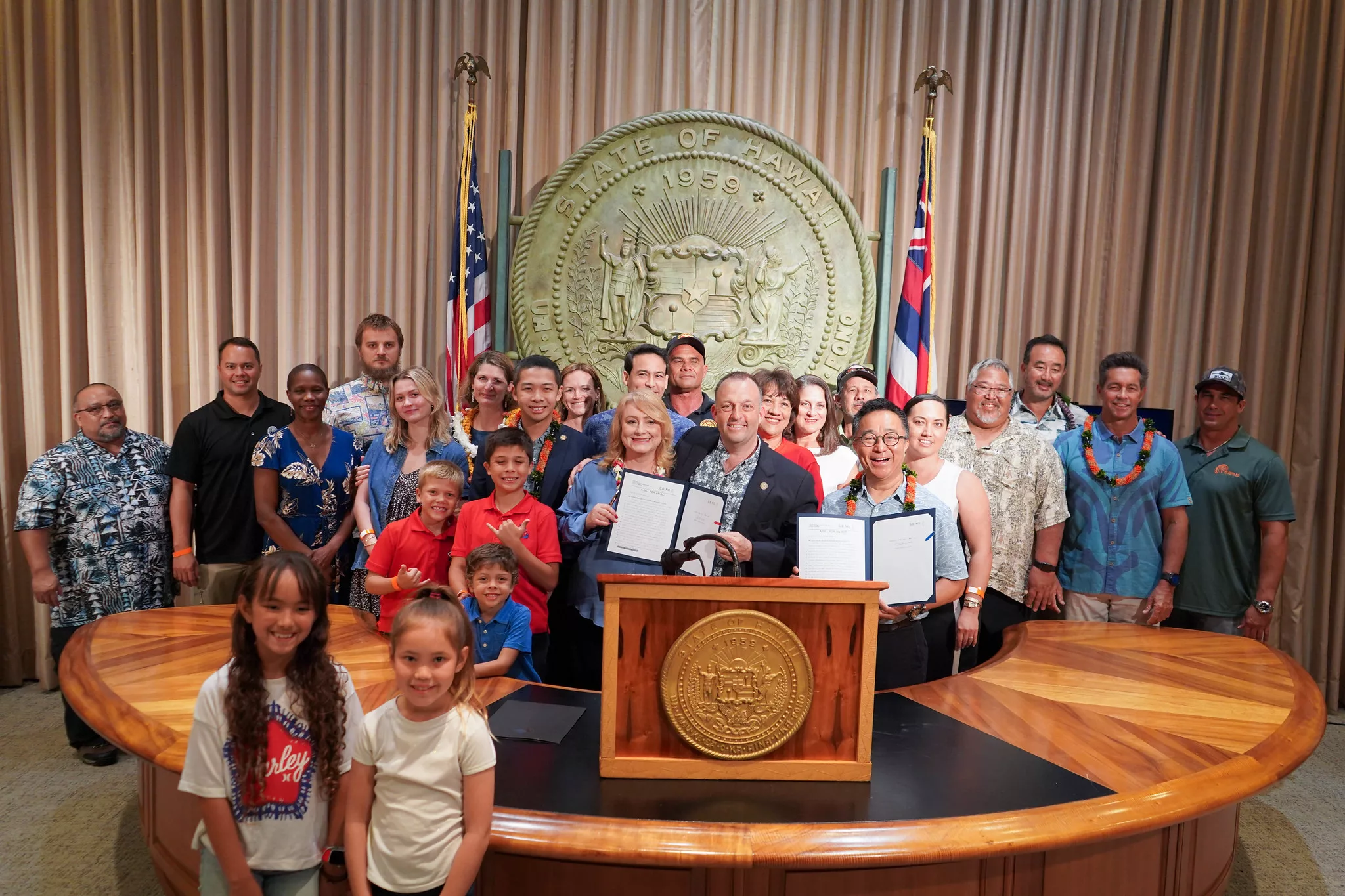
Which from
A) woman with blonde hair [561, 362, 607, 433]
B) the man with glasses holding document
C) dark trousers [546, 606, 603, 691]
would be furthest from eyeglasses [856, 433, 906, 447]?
woman with blonde hair [561, 362, 607, 433]

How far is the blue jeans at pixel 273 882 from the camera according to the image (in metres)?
1.77

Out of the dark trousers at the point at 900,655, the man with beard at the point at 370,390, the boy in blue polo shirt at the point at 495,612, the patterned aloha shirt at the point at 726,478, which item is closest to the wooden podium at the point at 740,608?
the boy in blue polo shirt at the point at 495,612

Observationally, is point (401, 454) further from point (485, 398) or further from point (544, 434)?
point (544, 434)

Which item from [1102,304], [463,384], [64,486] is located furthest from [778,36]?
[64,486]

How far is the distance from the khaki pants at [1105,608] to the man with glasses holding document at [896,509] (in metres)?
1.17

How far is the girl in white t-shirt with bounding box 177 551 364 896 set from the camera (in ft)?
5.63

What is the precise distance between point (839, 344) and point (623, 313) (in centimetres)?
121

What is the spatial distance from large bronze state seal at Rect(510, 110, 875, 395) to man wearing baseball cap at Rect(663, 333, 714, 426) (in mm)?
1172

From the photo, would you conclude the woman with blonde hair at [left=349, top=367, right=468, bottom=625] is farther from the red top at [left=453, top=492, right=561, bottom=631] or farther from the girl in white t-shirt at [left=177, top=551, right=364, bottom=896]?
the girl in white t-shirt at [left=177, top=551, right=364, bottom=896]

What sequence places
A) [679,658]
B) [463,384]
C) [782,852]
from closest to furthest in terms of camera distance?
[782,852]
[679,658]
[463,384]

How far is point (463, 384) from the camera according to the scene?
149 inches

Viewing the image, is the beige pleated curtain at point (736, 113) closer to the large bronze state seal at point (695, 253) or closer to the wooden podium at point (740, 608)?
the large bronze state seal at point (695, 253)

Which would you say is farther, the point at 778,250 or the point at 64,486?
the point at 778,250

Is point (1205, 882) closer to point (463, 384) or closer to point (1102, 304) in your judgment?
point (463, 384)
